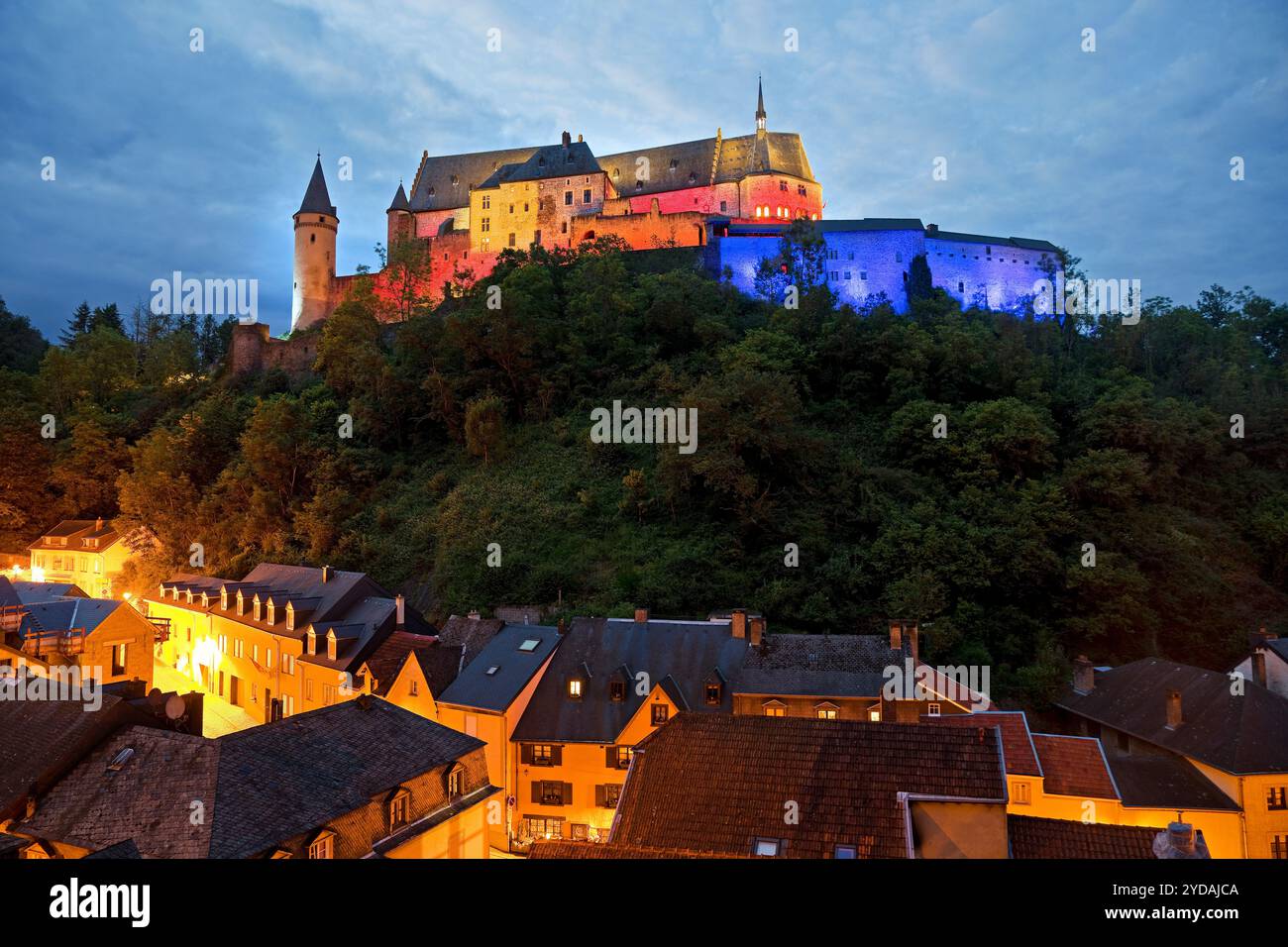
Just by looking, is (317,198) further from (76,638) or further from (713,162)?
(76,638)

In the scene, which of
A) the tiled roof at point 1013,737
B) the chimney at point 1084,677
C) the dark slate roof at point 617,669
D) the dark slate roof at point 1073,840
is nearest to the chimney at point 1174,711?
the chimney at point 1084,677

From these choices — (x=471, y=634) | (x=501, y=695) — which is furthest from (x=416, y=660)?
(x=501, y=695)

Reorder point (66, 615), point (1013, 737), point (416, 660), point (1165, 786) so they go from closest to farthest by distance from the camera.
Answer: point (1013, 737), point (1165, 786), point (416, 660), point (66, 615)

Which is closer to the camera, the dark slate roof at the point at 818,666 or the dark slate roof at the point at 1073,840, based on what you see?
the dark slate roof at the point at 1073,840

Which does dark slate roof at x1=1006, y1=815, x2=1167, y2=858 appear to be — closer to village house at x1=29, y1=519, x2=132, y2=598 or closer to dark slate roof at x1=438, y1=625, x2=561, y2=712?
dark slate roof at x1=438, y1=625, x2=561, y2=712

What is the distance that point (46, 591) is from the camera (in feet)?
117

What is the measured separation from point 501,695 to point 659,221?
45536 millimetres

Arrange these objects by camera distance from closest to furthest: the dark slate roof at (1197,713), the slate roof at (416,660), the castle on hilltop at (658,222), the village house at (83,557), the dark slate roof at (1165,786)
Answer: the dark slate roof at (1165,786), the dark slate roof at (1197,713), the slate roof at (416,660), the village house at (83,557), the castle on hilltop at (658,222)

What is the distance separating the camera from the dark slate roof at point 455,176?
7294 centimetres

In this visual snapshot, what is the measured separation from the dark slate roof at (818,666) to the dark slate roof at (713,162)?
48866mm

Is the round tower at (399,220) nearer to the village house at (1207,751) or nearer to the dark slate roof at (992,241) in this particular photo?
the dark slate roof at (992,241)

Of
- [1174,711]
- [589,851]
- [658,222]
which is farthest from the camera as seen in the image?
[658,222]

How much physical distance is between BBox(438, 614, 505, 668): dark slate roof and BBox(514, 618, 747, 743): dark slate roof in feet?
10.5
